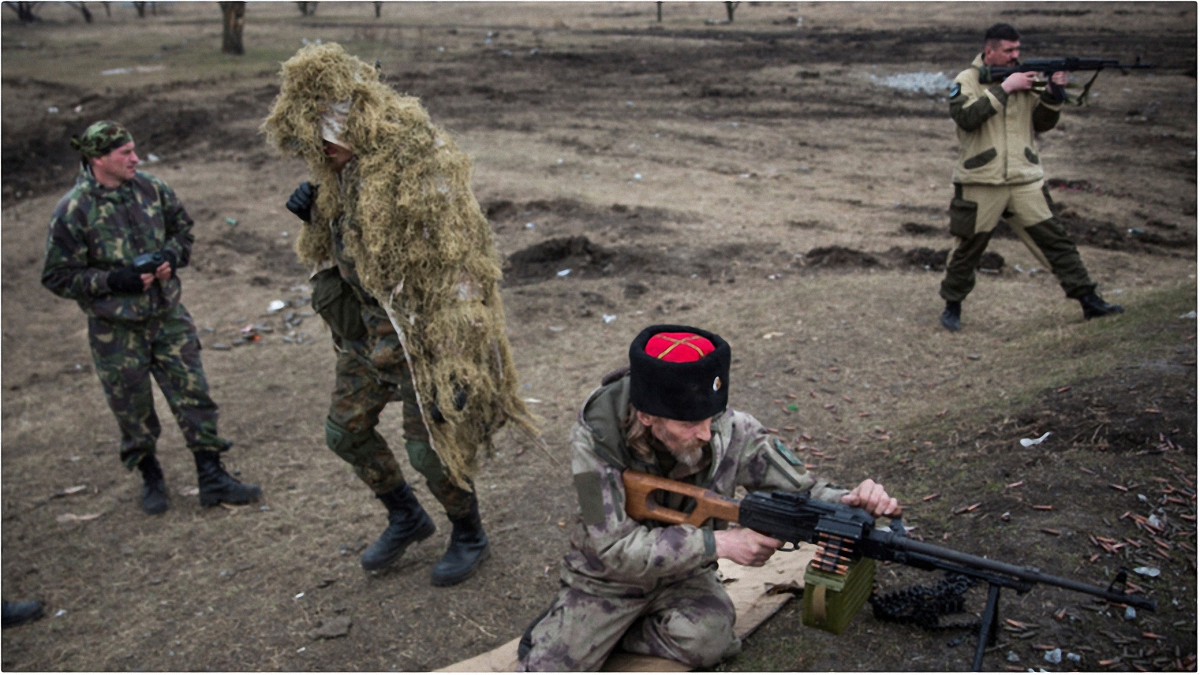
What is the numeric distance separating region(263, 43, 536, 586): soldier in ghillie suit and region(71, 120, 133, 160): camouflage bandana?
1.42m

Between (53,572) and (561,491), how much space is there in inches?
108

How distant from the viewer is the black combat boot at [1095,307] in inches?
254

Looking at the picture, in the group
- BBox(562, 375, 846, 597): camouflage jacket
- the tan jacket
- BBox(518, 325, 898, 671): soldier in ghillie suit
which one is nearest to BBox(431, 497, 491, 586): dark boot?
BBox(518, 325, 898, 671): soldier in ghillie suit

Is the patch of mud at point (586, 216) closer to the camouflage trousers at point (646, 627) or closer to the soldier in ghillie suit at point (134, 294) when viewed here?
the soldier in ghillie suit at point (134, 294)

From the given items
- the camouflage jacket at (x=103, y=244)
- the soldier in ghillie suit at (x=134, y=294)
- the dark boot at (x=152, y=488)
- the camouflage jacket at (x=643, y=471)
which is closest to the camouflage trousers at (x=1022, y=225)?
the camouflage jacket at (x=643, y=471)

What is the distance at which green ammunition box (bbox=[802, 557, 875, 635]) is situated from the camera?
2947mm

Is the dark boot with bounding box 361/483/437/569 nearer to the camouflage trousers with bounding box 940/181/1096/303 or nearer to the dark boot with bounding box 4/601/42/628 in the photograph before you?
the dark boot with bounding box 4/601/42/628

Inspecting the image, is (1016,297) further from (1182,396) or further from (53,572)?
(53,572)

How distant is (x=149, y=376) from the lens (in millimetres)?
5402

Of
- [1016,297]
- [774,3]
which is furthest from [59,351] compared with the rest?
[774,3]

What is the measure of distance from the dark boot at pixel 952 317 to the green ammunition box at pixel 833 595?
394 cm

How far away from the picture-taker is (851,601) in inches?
123

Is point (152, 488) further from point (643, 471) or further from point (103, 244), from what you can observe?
point (643, 471)

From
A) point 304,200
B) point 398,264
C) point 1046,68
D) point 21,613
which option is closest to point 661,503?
point 398,264
